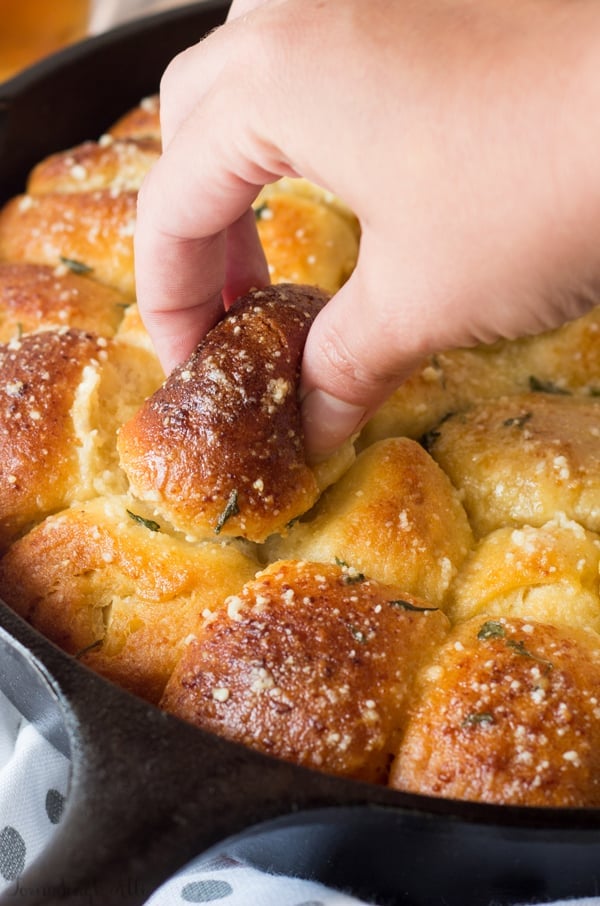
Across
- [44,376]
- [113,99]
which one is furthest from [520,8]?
[113,99]

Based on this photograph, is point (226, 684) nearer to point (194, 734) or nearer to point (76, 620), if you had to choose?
point (194, 734)

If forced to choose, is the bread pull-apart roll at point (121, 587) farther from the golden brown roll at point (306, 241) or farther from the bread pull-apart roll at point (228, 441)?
the golden brown roll at point (306, 241)

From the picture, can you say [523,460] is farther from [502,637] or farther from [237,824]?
[237,824]

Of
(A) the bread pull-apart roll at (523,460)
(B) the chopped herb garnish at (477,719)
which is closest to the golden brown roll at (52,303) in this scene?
(A) the bread pull-apart roll at (523,460)

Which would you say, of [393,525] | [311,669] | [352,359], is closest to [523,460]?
[393,525]

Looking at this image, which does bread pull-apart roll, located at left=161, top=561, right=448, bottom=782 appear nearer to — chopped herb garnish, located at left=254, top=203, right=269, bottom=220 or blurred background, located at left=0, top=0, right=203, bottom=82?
chopped herb garnish, located at left=254, top=203, right=269, bottom=220

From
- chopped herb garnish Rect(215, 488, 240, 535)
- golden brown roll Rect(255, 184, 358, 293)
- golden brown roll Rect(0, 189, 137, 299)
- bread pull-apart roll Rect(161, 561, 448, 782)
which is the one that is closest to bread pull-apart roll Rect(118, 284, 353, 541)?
chopped herb garnish Rect(215, 488, 240, 535)
